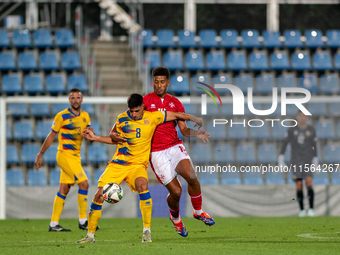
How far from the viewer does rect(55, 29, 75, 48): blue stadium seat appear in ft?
52.1

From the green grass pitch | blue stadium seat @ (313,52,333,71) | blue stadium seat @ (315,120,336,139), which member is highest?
blue stadium seat @ (313,52,333,71)

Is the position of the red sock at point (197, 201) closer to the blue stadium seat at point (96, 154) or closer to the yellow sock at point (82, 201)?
the yellow sock at point (82, 201)

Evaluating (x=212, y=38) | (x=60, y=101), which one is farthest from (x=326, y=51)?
(x=60, y=101)

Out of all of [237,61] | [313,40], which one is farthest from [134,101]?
[313,40]

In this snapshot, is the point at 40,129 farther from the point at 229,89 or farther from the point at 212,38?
the point at 212,38

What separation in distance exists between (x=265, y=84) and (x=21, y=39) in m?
6.72

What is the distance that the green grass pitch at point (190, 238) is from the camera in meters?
5.71

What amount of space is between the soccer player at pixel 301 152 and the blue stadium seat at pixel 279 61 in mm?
5843

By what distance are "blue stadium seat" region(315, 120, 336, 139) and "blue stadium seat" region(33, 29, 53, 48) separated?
821cm

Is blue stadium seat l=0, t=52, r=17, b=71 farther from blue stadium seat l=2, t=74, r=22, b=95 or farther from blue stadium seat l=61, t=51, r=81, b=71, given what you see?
blue stadium seat l=61, t=51, r=81, b=71

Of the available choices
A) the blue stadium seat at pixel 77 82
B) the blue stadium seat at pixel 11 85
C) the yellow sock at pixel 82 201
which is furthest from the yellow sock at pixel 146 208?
the blue stadium seat at pixel 11 85

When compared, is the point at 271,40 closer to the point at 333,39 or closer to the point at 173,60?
the point at 333,39

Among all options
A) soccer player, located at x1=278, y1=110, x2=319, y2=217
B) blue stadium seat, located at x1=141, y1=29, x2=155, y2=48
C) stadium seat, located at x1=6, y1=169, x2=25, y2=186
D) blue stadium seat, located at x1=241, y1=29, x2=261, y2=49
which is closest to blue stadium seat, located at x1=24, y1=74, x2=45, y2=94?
blue stadium seat, located at x1=141, y1=29, x2=155, y2=48

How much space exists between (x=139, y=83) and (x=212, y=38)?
2900mm
